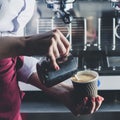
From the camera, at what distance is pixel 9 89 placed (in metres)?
0.91

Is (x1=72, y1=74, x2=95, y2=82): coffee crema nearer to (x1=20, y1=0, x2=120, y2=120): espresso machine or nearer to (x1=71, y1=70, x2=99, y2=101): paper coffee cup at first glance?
(x1=71, y1=70, x2=99, y2=101): paper coffee cup

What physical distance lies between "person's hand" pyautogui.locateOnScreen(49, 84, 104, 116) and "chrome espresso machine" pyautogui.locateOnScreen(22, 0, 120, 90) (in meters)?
0.37

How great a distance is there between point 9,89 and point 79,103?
18 cm

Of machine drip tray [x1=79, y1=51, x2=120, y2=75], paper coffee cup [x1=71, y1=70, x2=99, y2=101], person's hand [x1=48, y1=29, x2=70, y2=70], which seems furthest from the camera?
machine drip tray [x1=79, y1=51, x2=120, y2=75]

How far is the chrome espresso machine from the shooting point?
1.31 meters

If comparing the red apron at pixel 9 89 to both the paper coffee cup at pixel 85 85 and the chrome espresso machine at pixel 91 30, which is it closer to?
the paper coffee cup at pixel 85 85

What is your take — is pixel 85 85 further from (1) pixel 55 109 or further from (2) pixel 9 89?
(1) pixel 55 109

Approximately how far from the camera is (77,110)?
88 centimetres

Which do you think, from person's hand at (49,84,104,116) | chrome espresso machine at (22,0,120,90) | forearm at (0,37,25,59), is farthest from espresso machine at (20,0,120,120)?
forearm at (0,37,25,59)

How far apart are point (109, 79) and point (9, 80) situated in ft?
1.70

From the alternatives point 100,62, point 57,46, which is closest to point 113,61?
point 100,62

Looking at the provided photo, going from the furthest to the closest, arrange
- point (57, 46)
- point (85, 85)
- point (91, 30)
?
point (91, 30) → point (85, 85) → point (57, 46)

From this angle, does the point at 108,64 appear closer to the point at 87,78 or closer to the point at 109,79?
the point at 109,79

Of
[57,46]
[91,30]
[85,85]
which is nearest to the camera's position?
[57,46]
